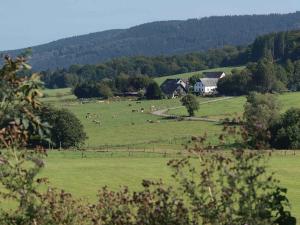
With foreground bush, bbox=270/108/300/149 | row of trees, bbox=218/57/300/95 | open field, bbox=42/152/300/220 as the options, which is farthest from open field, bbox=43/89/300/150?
row of trees, bbox=218/57/300/95

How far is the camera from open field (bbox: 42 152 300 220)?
4162 cm

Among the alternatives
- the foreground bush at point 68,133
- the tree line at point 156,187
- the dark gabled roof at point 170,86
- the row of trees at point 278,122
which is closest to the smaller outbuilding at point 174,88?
the dark gabled roof at point 170,86

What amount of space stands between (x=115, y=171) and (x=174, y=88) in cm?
12015

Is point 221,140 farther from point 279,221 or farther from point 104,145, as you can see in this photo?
point 104,145

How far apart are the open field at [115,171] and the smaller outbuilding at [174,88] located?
10339 cm

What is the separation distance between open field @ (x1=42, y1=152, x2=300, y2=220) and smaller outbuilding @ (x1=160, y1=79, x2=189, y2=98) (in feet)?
339

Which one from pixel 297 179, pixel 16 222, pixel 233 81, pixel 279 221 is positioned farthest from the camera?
pixel 233 81

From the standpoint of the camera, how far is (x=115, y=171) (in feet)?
160

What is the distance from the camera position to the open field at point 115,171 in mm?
41625

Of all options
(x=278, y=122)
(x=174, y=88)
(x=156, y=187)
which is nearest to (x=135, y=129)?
(x=278, y=122)

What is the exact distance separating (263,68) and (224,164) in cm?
14259

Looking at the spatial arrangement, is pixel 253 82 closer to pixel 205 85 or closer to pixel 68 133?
pixel 205 85

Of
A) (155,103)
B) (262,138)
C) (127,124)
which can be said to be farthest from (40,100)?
(155,103)

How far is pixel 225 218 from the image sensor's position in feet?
25.5
